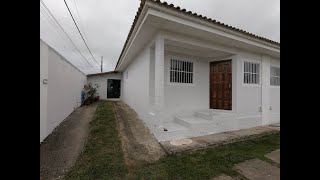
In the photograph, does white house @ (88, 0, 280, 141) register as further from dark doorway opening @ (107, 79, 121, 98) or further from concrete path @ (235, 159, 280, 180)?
dark doorway opening @ (107, 79, 121, 98)

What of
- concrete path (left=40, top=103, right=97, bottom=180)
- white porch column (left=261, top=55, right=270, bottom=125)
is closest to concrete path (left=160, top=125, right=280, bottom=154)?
white porch column (left=261, top=55, right=270, bottom=125)

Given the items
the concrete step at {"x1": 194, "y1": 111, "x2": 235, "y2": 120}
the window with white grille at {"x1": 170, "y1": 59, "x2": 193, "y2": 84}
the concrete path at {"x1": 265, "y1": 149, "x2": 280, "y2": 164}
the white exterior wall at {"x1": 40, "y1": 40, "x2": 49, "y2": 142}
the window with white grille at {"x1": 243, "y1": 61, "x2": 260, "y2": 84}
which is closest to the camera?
the concrete path at {"x1": 265, "y1": 149, "x2": 280, "y2": 164}

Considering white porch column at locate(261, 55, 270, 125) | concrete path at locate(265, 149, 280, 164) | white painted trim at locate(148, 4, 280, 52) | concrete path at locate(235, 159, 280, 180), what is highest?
white painted trim at locate(148, 4, 280, 52)

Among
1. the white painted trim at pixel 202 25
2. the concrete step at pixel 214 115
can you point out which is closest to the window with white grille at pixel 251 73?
the white painted trim at pixel 202 25

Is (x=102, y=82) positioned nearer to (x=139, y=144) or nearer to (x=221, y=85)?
(x=221, y=85)

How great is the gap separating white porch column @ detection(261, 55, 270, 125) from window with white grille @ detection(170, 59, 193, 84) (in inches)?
136

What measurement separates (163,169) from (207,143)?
188 centimetres

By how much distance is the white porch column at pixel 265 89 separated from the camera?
24.4ft

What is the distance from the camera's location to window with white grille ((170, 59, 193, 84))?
21.2ft

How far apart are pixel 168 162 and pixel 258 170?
73.4 inches

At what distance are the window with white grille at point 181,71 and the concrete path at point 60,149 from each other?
12.5ft

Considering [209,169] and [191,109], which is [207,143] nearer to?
[209,169]

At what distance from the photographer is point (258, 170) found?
134 inches

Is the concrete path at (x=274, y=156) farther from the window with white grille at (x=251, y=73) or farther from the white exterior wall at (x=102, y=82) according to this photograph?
the white exterior wall at (x=102, y=82)
